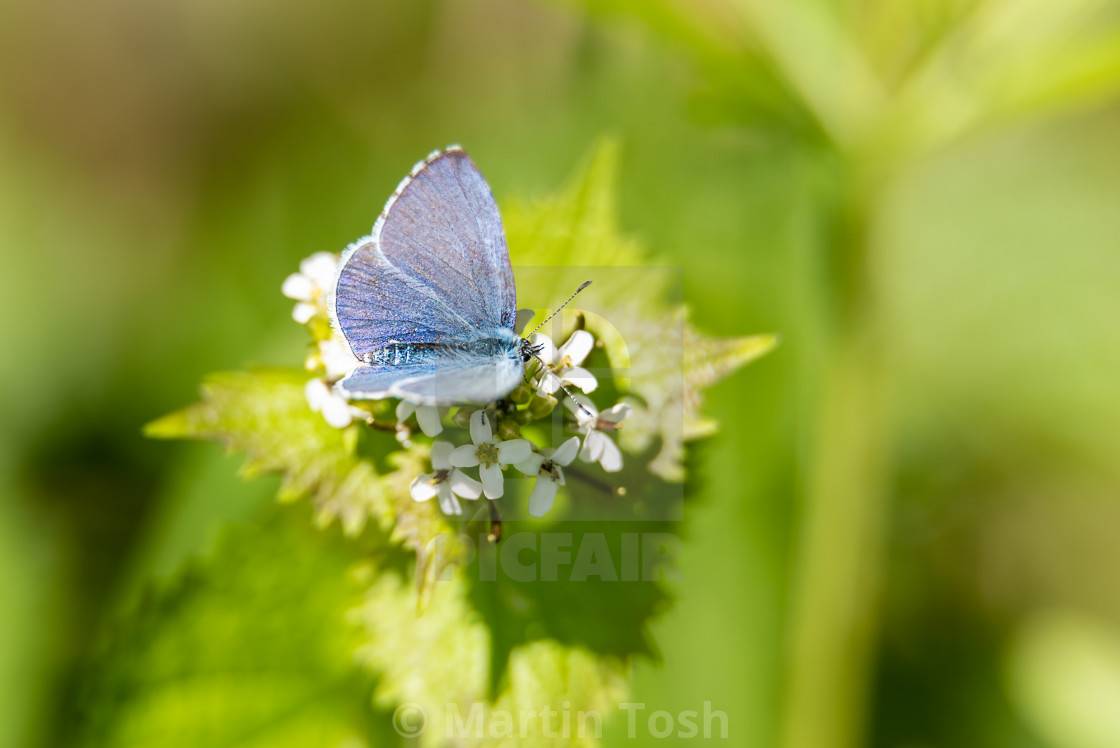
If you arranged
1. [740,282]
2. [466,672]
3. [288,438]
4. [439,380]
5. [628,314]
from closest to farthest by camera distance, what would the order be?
1. [439,380]
2. [288,438]
3. [466,672]
4. [628,314]
5. [740,282]

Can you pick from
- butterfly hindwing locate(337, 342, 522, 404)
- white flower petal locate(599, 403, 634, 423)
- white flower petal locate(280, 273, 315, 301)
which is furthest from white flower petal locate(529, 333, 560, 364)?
white flower petal locate(280, 273, 315, 301)

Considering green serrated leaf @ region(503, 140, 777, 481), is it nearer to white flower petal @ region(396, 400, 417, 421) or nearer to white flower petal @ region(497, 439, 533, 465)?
white flower petal @ region(497, 439, 533, 465)

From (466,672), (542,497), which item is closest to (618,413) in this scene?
(542,497)

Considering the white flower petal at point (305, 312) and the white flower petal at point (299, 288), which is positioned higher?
the white flower petal at point (299, 288)

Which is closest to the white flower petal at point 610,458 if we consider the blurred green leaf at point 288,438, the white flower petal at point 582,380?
the white flower petal at point 582,380

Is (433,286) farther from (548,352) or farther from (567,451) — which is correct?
(567,451)

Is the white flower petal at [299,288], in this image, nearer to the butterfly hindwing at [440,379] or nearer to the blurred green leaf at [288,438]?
the blurred green leaf at [288,438]
